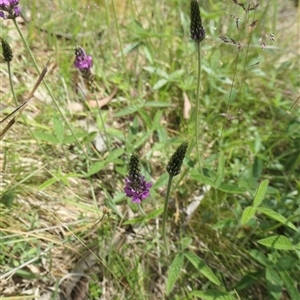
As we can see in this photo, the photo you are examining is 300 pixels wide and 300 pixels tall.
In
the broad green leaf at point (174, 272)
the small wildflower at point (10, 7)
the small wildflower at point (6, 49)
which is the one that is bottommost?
the broad green leaf at point (174, 272)

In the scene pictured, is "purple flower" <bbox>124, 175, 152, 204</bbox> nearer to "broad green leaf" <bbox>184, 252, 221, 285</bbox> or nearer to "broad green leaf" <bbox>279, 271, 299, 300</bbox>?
"broad green leaf" <bbox>184, 252, 221, 285</bbox>

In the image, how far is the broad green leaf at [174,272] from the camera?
175cm

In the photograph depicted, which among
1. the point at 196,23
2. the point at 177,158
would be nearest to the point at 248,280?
the point at 177,158

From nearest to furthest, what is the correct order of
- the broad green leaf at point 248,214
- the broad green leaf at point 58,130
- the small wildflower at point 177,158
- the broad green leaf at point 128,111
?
the small wildflower at point 177,158 → the broad green leaf at point 248,214 → the broad green leaf at point 58,130 → the broad green leaf at point 128,111

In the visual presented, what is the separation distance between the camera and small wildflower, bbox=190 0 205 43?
1.52 m

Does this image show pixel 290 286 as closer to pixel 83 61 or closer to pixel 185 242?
pixel 185 242

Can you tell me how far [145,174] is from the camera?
213 cm

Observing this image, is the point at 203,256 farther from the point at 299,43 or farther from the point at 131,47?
the point at 299,43

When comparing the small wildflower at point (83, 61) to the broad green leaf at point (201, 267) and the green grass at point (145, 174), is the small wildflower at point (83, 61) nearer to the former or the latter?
the green grass at point (145, 174)

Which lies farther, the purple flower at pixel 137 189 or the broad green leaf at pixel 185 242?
the broad green leaf at pixel 185 242

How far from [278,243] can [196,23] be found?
0.87 metres

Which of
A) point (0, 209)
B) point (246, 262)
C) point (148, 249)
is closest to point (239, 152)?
point (246, 262)

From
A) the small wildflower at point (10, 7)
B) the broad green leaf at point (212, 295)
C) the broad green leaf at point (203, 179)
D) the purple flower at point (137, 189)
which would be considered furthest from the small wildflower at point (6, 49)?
the broad green leaf at point (212, 295)

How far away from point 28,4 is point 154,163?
4.79 feet
